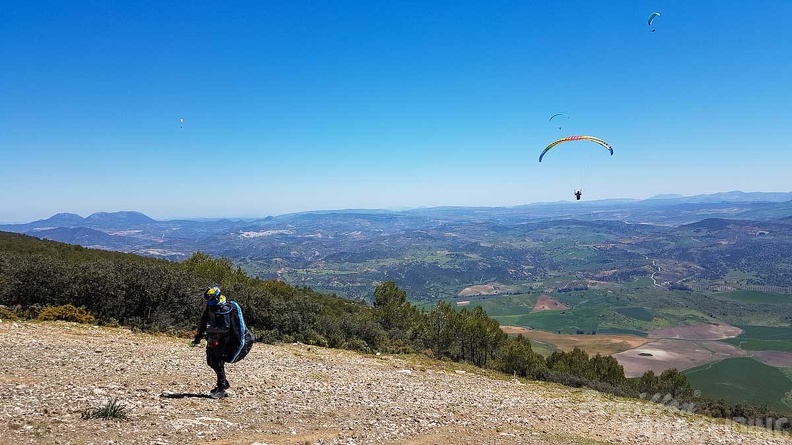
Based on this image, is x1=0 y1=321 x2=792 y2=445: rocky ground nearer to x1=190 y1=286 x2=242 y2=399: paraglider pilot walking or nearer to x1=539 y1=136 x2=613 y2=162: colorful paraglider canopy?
x1=190 y1=286 x2=242 y2=399: paraglider pilot walking

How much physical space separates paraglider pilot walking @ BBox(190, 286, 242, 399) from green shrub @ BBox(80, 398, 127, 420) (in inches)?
76.5

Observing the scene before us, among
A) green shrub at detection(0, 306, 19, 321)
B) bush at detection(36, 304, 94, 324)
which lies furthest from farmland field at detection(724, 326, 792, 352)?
green shrub at detection(0, 306, 19, 321)

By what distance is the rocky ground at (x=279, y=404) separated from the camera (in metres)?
8.33

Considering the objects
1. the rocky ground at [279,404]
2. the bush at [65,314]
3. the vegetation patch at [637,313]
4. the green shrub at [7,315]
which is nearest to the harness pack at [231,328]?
the rocky ground at [279,404]

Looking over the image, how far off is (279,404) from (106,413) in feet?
13.1

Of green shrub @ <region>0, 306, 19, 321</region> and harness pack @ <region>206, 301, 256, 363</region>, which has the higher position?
harness pack @ <region>206, 301, 256, 363</region>

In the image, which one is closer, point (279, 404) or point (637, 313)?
point (279, 404)

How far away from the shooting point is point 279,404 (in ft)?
36.1

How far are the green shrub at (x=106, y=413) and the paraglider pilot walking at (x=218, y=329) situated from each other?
194 centimetres

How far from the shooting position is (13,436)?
692 cm

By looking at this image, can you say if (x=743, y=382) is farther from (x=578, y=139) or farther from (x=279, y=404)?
(x=279, y=404)

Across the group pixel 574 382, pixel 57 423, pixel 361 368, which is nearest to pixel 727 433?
pixel 574 382

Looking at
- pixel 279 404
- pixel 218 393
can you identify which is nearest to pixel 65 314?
pixel 218 393

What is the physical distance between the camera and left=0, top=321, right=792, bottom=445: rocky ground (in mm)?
8328
